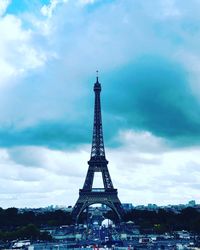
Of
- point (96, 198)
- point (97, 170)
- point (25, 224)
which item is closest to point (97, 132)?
point (97, 170)

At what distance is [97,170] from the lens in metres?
98.1

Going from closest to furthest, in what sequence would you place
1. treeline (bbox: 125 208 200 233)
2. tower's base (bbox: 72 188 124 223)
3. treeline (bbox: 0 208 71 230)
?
treeline (bbox: 125 208 200 233), treeline (bbox: 0 208 71 230), tower's base (bbox: 72 188 124 223)

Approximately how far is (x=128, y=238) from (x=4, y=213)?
126ft

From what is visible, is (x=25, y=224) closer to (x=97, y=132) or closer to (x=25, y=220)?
(x=25, y=220)

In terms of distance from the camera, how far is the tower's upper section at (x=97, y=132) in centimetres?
9619

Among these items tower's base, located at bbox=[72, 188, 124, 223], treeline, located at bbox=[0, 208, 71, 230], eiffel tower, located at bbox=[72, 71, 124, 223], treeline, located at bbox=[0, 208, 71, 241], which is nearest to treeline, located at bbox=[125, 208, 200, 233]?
tower's base, located at bbox=[72, 188, 124, 223]

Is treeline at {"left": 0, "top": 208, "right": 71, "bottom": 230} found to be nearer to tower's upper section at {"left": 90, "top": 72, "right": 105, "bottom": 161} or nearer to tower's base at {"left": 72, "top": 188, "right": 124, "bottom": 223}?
tower's base at {"left": 72, "top": 188, "right": 124, "bottom": 223}

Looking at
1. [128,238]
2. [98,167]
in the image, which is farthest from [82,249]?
[98,167]

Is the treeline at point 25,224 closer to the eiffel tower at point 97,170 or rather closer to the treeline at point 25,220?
the treeline at point 25,220

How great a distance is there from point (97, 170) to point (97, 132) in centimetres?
693

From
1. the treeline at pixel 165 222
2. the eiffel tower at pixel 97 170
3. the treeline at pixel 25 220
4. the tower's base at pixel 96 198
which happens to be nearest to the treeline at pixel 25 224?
the treeline at pixel 25 220

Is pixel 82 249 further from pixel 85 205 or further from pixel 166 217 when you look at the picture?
pixel 166 217

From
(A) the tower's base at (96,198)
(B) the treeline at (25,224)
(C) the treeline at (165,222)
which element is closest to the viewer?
(B) the treeline at (25,224)

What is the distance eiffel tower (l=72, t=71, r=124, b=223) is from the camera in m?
96.7
